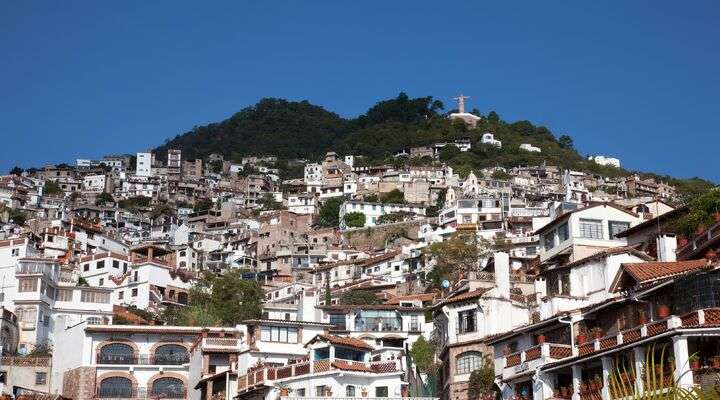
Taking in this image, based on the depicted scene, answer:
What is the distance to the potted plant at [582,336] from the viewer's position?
37594mm

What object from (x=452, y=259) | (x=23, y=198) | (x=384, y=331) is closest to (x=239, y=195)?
(x=23, y=198)

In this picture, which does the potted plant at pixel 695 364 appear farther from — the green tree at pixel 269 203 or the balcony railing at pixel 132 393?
the green tree at pixel 269 203

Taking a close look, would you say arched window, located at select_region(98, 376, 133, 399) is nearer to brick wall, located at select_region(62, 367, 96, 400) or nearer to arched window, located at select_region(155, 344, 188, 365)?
brick wall, located at select_region(62, 367, 96, 400)

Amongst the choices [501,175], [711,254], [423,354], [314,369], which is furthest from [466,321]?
[501,175]

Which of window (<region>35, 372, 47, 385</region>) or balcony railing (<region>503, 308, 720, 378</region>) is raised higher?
window (<region>35, 372, 47, 385</region>)

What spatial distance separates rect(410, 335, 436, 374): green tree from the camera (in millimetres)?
62125

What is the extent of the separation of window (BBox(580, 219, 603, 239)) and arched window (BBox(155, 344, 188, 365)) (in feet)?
80.4

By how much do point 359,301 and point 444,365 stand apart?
38.7 m

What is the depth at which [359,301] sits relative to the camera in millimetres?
89562

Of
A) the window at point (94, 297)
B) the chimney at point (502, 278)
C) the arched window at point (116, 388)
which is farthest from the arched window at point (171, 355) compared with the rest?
the chimney at point (502, 278)

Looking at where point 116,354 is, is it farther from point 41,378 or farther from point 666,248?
point 666,248

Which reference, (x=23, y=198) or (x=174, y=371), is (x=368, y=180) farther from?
(x=174, y=371)

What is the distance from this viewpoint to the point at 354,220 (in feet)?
495

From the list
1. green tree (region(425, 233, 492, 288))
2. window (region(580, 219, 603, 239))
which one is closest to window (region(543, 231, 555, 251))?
window (region(580, 219, 603, 239))
